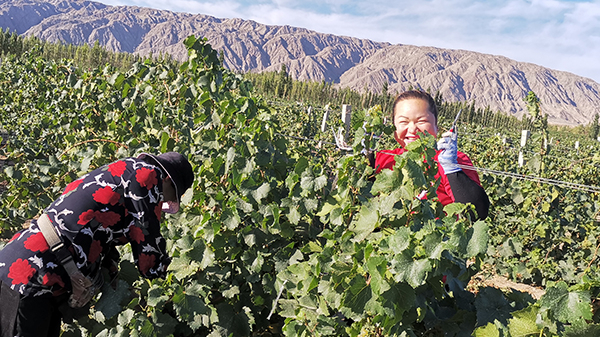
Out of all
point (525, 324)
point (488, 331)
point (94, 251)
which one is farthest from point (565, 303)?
point (94, 251)

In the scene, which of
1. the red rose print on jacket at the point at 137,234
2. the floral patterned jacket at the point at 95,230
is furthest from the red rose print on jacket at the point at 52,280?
the red rose print on jacket at the point at 137,234

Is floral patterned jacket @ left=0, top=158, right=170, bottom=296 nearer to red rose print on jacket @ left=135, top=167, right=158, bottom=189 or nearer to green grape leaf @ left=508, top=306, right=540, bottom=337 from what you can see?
red rose print on jacket @ left=135, top=167, right=158, bottom=189

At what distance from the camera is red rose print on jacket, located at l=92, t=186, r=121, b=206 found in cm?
189

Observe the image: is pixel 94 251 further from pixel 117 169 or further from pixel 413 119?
pixel 413 119

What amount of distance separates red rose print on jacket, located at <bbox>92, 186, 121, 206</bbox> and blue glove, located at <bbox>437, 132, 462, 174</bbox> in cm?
156

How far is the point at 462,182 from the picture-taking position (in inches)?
78.2

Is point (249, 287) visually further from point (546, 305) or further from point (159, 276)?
point (546, 305)

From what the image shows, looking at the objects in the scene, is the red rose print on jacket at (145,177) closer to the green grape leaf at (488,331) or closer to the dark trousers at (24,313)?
the dark trousers at (24,313)

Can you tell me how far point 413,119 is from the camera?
2.29 meters

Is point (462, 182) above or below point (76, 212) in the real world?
above

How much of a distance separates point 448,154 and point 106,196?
5.39 feet

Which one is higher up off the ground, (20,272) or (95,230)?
(95,230)

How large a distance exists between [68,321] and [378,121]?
1775 millimetres

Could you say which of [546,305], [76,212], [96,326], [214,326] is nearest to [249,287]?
[214,326]
